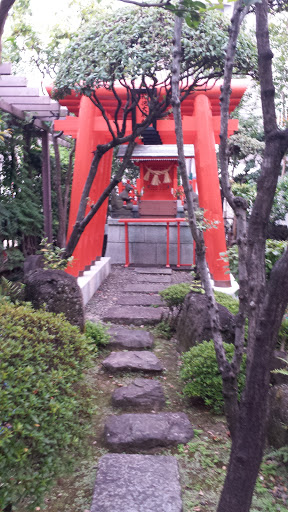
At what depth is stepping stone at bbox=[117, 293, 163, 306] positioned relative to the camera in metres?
6.87

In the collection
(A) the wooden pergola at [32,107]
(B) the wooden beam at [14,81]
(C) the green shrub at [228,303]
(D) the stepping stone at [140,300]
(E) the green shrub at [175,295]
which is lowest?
(D) the stepping stone at [140,300]

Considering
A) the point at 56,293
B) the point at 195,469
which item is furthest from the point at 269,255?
the point at 195,469

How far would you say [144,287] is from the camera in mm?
8055

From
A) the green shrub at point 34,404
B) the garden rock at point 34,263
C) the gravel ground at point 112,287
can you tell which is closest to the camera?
the green shrub at point 34,404

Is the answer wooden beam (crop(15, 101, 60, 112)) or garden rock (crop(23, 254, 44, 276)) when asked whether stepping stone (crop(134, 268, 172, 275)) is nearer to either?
wooden beam (crop(15, 101, 60, 112))

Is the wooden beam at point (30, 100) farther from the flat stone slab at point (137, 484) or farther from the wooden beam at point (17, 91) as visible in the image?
the flat stone slab at point (137, 484)

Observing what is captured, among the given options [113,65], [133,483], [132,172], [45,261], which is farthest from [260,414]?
[132,172]

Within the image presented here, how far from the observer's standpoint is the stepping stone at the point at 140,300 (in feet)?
22.5

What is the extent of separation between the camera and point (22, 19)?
7.53 meters

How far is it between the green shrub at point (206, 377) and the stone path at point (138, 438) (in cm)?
25

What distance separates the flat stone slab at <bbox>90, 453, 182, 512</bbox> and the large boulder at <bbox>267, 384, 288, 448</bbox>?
0.74 m

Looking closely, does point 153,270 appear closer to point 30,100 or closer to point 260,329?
point 30,100

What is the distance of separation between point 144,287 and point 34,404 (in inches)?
233

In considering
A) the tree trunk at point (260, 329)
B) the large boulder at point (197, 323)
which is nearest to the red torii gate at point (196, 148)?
the large boulder at point (197, 323)
